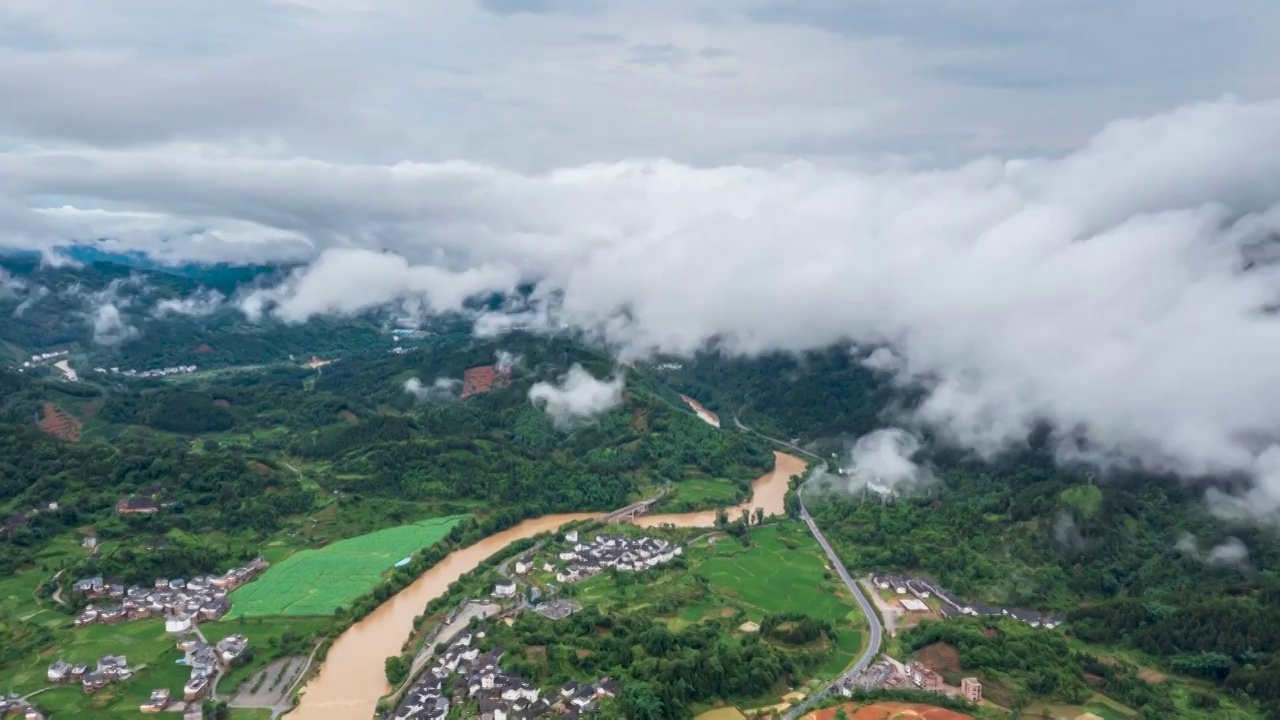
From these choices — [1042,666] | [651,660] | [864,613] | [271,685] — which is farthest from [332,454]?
[1042,666]

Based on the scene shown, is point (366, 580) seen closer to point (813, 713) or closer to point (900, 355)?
point (813, 713)

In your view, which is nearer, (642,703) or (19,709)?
(642,703)

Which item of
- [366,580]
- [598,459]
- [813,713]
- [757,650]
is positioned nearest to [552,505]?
[598,459]

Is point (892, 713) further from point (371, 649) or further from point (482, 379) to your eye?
point (482, 379)

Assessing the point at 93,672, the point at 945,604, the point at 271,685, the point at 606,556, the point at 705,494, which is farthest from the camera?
the point at 705,494

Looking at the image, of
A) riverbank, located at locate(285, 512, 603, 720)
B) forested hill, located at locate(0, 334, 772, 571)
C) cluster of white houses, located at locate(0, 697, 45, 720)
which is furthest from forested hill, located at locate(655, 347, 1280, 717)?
cluster of white houses, located at locate(0, 697, 45, 720)

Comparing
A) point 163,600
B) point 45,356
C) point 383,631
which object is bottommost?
point 383,631

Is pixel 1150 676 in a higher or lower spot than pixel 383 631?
higher

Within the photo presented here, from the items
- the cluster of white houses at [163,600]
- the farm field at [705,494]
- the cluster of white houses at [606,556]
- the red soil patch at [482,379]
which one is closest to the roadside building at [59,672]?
the cluster of white houses at [163,600]
